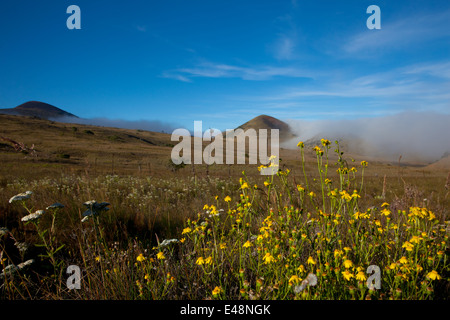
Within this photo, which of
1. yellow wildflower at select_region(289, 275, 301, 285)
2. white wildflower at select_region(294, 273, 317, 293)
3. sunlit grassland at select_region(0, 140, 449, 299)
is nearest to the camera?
white wildflower at select_region(294, 273, 317, 293)

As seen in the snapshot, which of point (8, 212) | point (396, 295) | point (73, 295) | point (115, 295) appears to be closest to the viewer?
point (396, 295)

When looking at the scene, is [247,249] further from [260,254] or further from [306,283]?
[306,283]

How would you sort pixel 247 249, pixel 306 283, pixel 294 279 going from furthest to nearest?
1. pixel 247 249
2. pixel 294 279
3. pixel 306 283

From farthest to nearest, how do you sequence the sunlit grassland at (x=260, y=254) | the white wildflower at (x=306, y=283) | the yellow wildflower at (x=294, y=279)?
1. the sunlit grassland at (x=260, y=254)
2. the yellow wildflower at (x=294, y=279)
3. the white wildflower at (x=306, y=283)

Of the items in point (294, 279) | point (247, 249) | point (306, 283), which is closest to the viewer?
point (306, 283)

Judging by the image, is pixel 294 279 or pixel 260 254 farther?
pixel 260 254

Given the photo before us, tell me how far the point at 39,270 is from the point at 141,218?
1.65m

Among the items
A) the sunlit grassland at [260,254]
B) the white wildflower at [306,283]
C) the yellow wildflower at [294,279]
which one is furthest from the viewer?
the sunlit grassland at [260,254]

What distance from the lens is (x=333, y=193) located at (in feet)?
7.79

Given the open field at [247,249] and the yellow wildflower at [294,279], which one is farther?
the open field at [247,249]

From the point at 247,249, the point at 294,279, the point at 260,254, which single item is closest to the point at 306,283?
the point at 294,279
